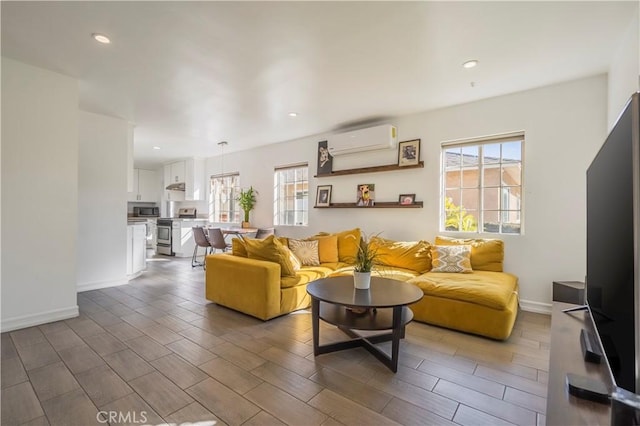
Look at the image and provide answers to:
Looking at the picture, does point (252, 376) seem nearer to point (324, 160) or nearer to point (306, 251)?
point (306, 251)

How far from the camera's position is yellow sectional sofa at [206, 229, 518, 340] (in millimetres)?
2617

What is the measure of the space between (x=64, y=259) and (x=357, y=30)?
11.9 feet

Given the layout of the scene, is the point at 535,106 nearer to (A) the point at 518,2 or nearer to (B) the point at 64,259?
(A) the point at 518,2

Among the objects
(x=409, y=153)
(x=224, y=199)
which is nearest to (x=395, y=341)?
A: (x=409, y=153)

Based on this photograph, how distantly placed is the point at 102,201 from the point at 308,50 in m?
3.63

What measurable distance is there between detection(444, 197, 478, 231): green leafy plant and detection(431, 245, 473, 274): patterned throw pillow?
496 mm

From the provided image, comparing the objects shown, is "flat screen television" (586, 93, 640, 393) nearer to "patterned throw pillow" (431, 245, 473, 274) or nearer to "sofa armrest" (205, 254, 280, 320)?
"patterned throw pillow" (431, 245, 473, 274)

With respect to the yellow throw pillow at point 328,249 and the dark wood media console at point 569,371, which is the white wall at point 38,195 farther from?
the dark wood media console at point 569,371

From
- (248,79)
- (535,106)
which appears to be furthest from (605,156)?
(248,79)

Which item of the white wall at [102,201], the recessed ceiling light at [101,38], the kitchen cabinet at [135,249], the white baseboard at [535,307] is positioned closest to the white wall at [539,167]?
the white baseboard at [535,307]

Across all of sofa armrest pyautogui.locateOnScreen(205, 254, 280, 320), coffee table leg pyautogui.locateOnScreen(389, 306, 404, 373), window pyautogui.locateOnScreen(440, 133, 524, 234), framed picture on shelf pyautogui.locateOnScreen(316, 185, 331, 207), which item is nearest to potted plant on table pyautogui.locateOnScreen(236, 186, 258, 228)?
framed picture on shelf pyautogui.locateOnScreen(316, 185, 331, 207)

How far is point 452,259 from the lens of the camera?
3.33 metres

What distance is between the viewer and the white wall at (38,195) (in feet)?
8.87

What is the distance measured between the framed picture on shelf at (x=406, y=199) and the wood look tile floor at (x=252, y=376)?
68.6 inches
